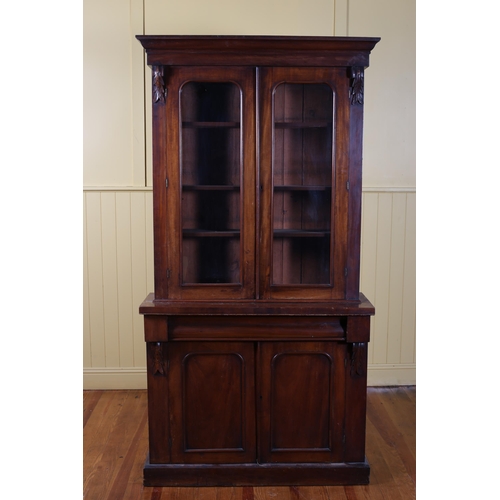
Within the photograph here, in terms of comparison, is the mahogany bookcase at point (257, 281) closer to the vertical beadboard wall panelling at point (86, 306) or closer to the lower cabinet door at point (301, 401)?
the lower cabinet door at point (301, 401)

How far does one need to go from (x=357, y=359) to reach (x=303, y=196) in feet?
2.61

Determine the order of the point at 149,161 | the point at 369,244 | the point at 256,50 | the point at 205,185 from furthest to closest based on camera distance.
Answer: the point at 369,244, the point at 149,161, the point at 205,185, the point at 256,50

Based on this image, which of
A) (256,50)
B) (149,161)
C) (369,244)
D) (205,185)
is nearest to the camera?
(256,50)

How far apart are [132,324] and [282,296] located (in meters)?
1.42

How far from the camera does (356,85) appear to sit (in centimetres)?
222

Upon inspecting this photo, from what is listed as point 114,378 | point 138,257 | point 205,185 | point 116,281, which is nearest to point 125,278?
point 116,281

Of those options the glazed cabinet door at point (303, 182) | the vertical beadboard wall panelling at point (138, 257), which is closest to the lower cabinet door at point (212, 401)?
the glazed cabinet door at point (303, 182)

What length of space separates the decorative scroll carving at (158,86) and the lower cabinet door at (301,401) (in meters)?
1.22

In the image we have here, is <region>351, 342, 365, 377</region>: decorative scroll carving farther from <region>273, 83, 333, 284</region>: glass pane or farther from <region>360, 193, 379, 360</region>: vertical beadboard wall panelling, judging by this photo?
<region>360, 193, 379, 360</region>: vertical beadboard wall panelling

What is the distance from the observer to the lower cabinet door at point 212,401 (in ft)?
7.55

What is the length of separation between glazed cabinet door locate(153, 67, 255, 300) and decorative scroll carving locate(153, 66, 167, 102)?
0.02 meters

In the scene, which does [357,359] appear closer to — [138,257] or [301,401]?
[301,401]
